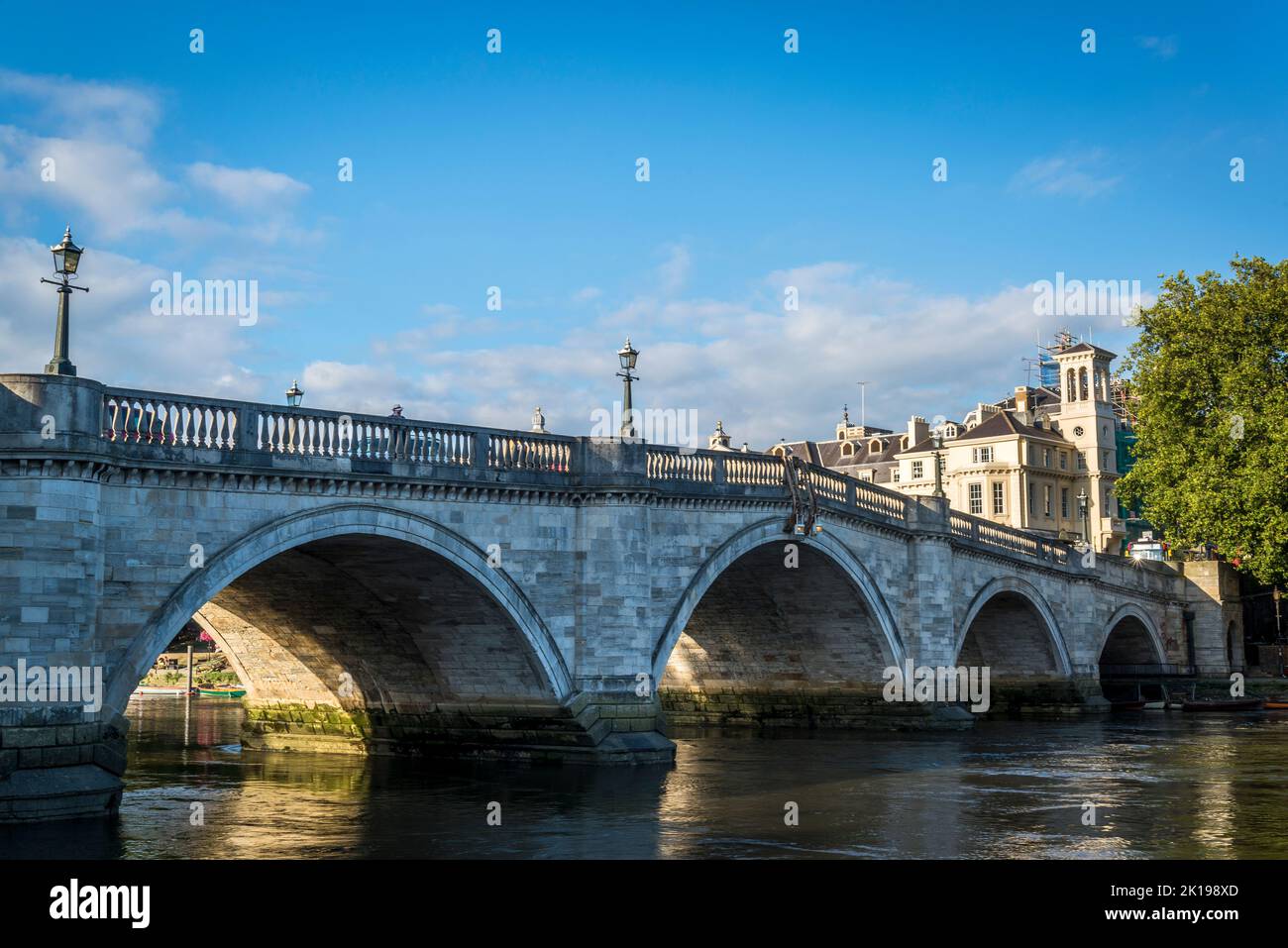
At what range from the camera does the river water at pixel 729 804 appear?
1648 cm

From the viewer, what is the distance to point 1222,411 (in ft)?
155

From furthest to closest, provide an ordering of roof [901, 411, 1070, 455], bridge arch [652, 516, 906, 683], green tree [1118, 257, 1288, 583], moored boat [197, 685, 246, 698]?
roof [901, 411, 1070, 455], moored boat [197, 685, 246, 698], green tree [1118, 257, 1288, 583], bridge arch [652, 516, 906, 683]

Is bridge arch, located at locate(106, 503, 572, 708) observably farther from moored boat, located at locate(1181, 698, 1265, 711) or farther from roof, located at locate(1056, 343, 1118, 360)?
roof, located at locate(1056, 343, 1118, 360)

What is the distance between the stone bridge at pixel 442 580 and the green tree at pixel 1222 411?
9.11 metres

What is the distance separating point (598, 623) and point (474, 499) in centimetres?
Result: 353

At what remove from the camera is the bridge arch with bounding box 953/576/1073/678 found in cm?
4238

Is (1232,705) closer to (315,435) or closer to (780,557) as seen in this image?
(780,557)

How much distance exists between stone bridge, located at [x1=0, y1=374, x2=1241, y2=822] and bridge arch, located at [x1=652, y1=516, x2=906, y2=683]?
0.08 m

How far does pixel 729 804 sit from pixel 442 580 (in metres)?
6.74

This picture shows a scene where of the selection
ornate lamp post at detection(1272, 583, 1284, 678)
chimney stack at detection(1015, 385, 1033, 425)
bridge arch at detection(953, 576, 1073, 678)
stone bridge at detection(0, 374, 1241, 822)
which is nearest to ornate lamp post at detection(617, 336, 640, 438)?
stone bridge at detection(0, 374, 1241, 822)

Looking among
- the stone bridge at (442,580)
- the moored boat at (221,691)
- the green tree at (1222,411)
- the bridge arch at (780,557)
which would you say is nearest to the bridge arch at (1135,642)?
the green tree at (1222,411)

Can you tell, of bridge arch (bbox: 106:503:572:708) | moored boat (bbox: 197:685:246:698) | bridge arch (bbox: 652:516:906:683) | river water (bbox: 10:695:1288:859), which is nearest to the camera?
river water (bbox: 10:695:1288:859)
